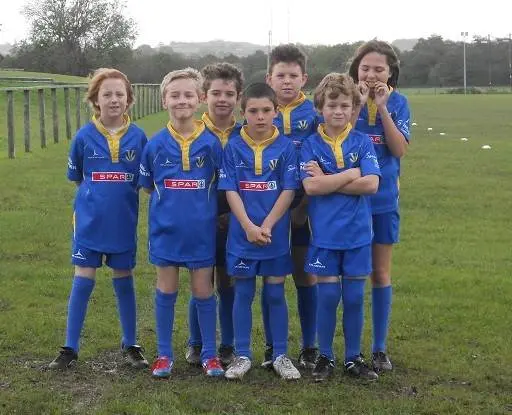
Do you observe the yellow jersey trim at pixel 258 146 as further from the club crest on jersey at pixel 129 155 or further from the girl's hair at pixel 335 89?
the club crest on jersey at pixel 129 155

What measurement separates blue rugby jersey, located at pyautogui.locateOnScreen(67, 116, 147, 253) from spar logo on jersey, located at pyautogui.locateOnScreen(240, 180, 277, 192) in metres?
0.69

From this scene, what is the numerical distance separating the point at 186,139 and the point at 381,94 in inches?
45.6

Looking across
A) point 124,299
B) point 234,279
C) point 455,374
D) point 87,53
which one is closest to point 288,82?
point 234,279

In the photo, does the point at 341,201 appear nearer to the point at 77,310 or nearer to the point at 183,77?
the point at 183,77

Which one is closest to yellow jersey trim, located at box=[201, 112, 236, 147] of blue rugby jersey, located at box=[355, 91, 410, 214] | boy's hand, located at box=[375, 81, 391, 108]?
blue rugby jersey, located at box=[355, 91, 410, 214]

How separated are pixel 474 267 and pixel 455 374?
3155 millimetres

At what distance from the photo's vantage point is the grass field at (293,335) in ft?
15.1

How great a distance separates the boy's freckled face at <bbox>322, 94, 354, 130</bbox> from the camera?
16.1ft

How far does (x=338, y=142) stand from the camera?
4.95m

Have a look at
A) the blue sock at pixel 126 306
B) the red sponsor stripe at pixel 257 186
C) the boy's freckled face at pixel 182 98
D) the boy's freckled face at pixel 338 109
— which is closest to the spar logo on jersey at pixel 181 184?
the red sponsor stripe at pixel 257 186

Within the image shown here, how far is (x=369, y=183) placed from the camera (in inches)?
A: 190

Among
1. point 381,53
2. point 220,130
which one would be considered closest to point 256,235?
point 220,130

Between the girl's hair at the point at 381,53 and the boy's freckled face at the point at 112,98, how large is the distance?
141 cm

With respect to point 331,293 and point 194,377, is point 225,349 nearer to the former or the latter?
point 194,377
